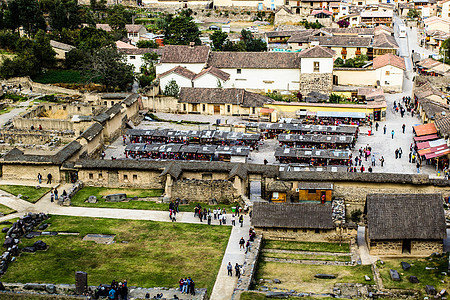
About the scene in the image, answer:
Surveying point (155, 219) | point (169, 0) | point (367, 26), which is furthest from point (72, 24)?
point (155, 219)

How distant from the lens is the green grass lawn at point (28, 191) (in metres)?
48.1

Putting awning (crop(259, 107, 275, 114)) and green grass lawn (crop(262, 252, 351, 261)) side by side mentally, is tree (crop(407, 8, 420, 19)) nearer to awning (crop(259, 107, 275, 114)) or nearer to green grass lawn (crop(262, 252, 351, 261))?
awning (crop(259, 107, 275, 114))

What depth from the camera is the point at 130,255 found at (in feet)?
129

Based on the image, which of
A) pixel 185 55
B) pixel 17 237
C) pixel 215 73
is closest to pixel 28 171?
pixel 17 237

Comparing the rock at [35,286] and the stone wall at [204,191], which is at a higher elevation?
the stone wall at [204,191]

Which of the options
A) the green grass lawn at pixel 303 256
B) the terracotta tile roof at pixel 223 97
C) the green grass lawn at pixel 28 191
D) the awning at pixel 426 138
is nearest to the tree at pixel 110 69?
the terracotta tile roof at pixel 223 97

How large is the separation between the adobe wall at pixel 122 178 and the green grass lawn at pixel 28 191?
3408 millimetres

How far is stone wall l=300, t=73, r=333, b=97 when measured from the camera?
78.7 m

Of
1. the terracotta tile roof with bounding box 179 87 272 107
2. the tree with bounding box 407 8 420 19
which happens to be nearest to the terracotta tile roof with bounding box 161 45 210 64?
the terracotta tile roof with bounding box 179 87 272 107

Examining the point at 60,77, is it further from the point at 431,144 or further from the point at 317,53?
the point at 431,144

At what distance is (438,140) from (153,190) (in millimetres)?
26538

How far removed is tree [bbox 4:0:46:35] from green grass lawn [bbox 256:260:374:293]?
221ft

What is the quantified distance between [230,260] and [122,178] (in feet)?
52.4

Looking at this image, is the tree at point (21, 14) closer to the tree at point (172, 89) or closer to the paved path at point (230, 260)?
the tree at point (172, 89)
